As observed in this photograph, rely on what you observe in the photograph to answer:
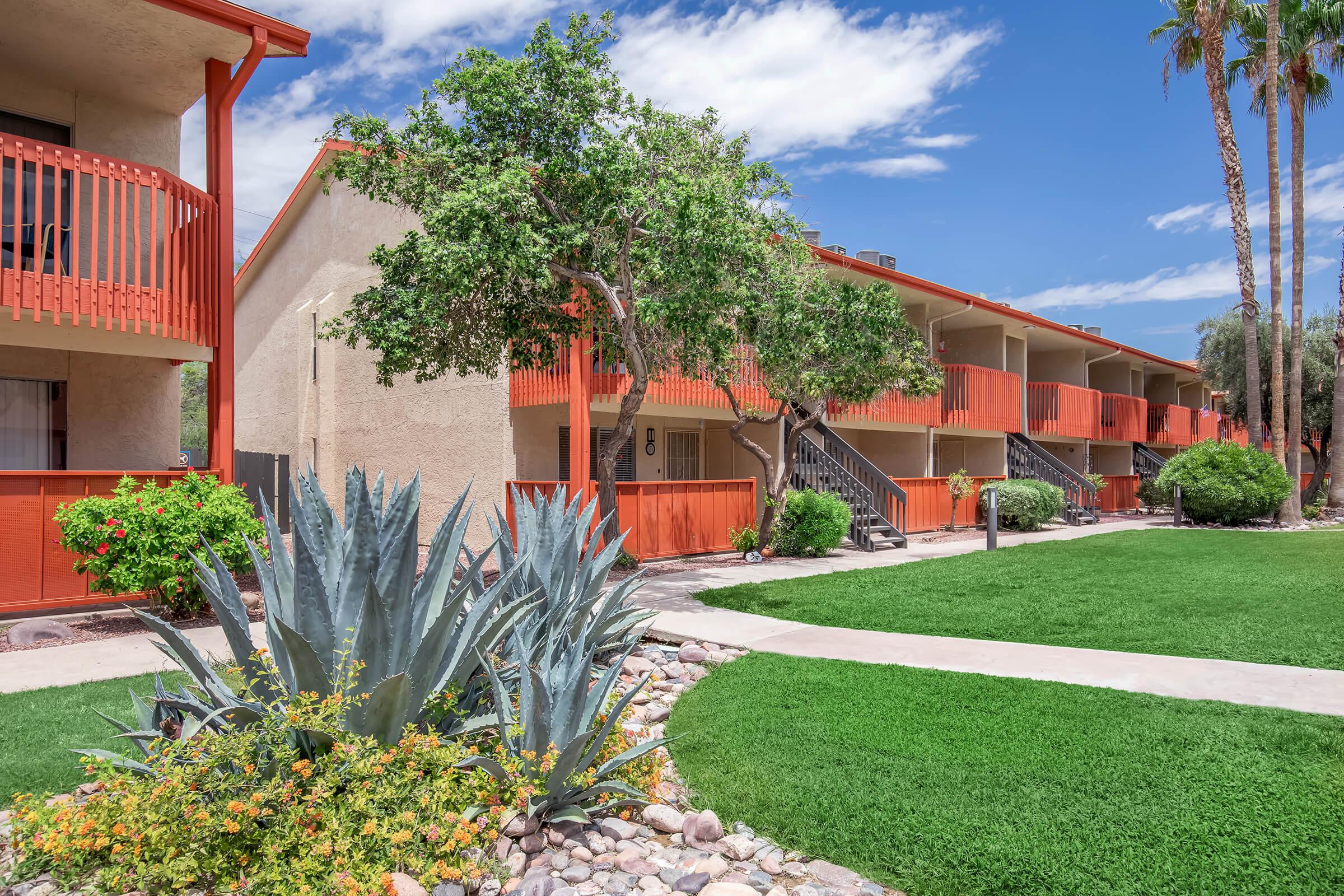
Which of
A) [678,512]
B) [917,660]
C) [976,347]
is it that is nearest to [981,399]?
[976,347]

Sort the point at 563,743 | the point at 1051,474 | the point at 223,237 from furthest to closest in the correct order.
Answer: the point at 1051,474 → the point at 223,237 → the point at 563,743

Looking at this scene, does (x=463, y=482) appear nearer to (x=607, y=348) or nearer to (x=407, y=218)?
(x=607, y=348)

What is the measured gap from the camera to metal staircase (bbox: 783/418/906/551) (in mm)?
16703

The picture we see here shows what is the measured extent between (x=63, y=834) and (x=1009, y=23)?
17.4 metres

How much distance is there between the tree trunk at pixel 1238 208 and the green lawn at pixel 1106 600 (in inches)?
389

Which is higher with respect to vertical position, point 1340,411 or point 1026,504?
point 1340,411

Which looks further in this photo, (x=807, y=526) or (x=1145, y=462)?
(x=1145, y=462)

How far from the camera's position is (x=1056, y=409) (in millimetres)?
26078

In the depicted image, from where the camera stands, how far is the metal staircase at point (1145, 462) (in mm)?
29953

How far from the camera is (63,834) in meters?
3.16

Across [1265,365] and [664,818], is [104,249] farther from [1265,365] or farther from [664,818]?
[1265,365]

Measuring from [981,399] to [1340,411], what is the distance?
10693 millimetres

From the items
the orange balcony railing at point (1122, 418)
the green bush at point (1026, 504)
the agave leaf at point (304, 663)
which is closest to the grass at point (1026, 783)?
the agave leaf at point (304, 663)

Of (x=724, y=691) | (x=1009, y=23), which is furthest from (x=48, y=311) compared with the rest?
(x=1009, y=23)
